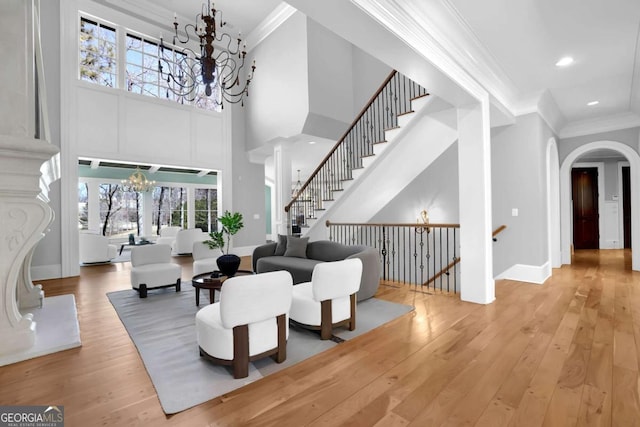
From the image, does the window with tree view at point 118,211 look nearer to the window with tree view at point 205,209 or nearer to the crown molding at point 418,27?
the window with tree view at point 205,209

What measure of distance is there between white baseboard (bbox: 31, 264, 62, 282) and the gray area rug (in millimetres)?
2271

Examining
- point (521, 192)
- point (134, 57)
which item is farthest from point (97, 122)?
point (521, 192)

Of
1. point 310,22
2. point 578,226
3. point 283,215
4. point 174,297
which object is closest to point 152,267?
point 174,297

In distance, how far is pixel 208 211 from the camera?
11.4 m

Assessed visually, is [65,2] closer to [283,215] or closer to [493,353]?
[283,215]

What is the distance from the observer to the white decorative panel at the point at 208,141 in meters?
7.79

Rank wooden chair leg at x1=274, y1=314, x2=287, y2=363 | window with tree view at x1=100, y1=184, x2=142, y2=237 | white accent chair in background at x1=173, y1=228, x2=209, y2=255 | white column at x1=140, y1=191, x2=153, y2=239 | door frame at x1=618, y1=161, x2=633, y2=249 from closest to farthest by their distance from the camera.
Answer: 1. wooden chair leg at x1=274, y1=314, x2=287, y2=363
2. door frame at x1=618, y1=161, x2=633, y2=249
3. white accent chair in background at x1=173, y1=228, x2=209, y2=255
4. window with tree view at x1=100, y1=184, x2=142, y2=237
5. white column at x1=140, y1=191, x2=153, y2=239

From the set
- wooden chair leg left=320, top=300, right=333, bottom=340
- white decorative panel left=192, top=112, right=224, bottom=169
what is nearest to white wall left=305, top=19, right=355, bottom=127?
white decorative panel left=192, top=112, right=224, bottom=169

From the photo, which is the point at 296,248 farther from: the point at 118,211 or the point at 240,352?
the point at 118,211

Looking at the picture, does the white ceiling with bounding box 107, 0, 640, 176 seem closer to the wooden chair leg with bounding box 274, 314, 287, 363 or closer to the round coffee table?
the wooden chair leg with bounding box 274, 314, 287, 363

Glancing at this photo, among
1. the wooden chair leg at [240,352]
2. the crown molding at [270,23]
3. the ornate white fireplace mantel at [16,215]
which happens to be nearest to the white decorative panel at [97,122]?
the crown molding at [270,23]

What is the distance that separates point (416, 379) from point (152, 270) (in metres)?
3.91

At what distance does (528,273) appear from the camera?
16.5 feet

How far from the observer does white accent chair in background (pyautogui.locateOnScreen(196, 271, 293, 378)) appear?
83.0 inches
